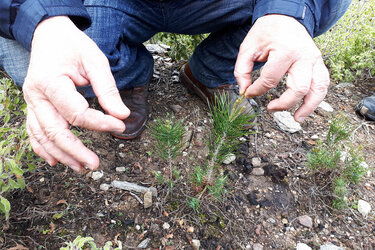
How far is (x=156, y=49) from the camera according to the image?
364cm

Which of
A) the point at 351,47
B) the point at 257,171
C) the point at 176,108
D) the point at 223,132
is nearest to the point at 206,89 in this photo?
the point at 176,108

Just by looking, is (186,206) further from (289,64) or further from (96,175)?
(289,64)

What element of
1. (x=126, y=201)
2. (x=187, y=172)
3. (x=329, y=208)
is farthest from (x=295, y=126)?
(x=126, y=201)

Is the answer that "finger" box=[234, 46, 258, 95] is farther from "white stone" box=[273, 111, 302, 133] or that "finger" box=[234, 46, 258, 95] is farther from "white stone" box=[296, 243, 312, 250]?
"white stone" box=[273, 111, 302, 133]

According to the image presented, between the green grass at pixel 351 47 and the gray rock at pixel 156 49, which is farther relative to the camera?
the gray rock at pixel 156 49

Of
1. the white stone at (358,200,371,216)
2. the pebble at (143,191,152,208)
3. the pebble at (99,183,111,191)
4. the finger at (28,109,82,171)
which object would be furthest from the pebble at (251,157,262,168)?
the finger at (28,109,82,171)

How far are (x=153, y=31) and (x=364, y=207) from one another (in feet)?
7.72

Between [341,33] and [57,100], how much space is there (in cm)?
389

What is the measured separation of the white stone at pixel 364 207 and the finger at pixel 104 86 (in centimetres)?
198

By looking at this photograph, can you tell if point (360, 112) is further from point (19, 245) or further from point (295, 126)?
point (19, 245)

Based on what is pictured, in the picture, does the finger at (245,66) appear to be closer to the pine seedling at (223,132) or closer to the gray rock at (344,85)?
the pine seedling at (223,132)

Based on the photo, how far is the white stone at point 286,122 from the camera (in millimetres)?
2561

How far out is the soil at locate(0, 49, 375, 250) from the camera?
5.47 feet

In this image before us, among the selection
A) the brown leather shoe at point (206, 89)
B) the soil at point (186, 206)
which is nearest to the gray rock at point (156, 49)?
the brown leather shoe at point (206, 89)
